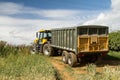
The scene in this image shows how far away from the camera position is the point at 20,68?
15.3m

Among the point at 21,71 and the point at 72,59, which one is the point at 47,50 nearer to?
the point at 72,59

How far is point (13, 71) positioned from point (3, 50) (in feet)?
20.9

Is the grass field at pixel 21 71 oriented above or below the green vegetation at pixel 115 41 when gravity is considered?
below

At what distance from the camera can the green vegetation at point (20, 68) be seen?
13188 mm

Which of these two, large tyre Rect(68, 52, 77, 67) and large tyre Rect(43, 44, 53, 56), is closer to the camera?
large tyre Rect(68, 52, 77, 67)

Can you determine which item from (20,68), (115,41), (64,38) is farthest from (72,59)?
(115,41)

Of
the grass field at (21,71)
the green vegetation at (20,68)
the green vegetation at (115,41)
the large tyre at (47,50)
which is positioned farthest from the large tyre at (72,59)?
the green vegetation at (115,41)

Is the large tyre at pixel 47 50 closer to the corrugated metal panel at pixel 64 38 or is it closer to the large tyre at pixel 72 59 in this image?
the corrugated metal panel at pixel 64 38

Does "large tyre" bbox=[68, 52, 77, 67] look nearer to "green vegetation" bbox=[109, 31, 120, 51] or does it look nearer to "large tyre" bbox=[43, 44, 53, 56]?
"large tyre" bbox=[43, 44, 53, 56]

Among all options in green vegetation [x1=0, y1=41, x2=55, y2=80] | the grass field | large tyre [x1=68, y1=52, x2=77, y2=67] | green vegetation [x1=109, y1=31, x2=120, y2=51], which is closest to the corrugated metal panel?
large tyre [x1=68, y1=52, x2=77, y2=67]

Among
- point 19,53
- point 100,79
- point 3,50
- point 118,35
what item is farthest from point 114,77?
point 118,35

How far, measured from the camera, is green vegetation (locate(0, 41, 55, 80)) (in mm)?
13188

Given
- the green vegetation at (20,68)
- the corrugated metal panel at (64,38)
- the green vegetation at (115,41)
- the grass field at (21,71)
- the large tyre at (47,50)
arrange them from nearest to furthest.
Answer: the grass field at (21,71) → the green vegetation at (20,68) → the corrugated metal panel at (64,38) → the large tyre at (47,50) → the green vegetation at (115,41)

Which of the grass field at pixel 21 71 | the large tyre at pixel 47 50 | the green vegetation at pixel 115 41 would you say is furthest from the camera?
the green vegetation at pixel 115 41
